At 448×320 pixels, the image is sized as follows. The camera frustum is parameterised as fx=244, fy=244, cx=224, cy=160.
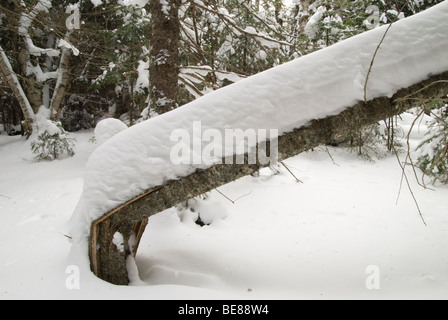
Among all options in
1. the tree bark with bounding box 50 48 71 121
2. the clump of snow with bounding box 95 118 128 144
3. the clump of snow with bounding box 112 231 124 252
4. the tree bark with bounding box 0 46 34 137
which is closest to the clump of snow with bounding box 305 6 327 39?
the clump of snow with bounding box 95 118 128 144

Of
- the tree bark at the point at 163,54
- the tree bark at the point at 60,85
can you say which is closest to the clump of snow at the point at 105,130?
the tree bark at the point at 163,54

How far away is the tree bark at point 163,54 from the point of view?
10.2ft

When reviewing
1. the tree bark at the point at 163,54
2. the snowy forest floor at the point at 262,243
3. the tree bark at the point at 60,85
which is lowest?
the snowy forest floor at the point at 262,243

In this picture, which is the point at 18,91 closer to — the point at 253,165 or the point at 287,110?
the point at 253,165

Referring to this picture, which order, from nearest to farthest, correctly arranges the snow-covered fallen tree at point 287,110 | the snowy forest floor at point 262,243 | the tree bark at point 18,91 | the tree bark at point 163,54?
the snow-covered fallen tree at point 287,110, the snowy forest floor at point 262,243, the tree bark at point 163,54, the tree bark at point 18,91

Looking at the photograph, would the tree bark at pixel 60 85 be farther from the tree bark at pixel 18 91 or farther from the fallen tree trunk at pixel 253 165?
Result: the fallen tree trunk at pixel 253 165

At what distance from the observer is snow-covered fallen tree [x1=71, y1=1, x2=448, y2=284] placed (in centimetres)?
178

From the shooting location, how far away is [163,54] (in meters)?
3.16

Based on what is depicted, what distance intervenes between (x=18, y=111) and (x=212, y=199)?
12787 mm

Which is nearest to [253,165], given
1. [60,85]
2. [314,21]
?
[314,21]

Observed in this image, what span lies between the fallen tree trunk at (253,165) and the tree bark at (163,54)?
162 cm

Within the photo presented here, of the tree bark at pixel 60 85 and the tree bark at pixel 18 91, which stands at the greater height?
the tree bark at pixel 60 85

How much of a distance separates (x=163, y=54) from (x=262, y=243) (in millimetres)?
2913

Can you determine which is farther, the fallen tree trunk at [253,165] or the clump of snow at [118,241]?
the clump of snow at [118,241]
